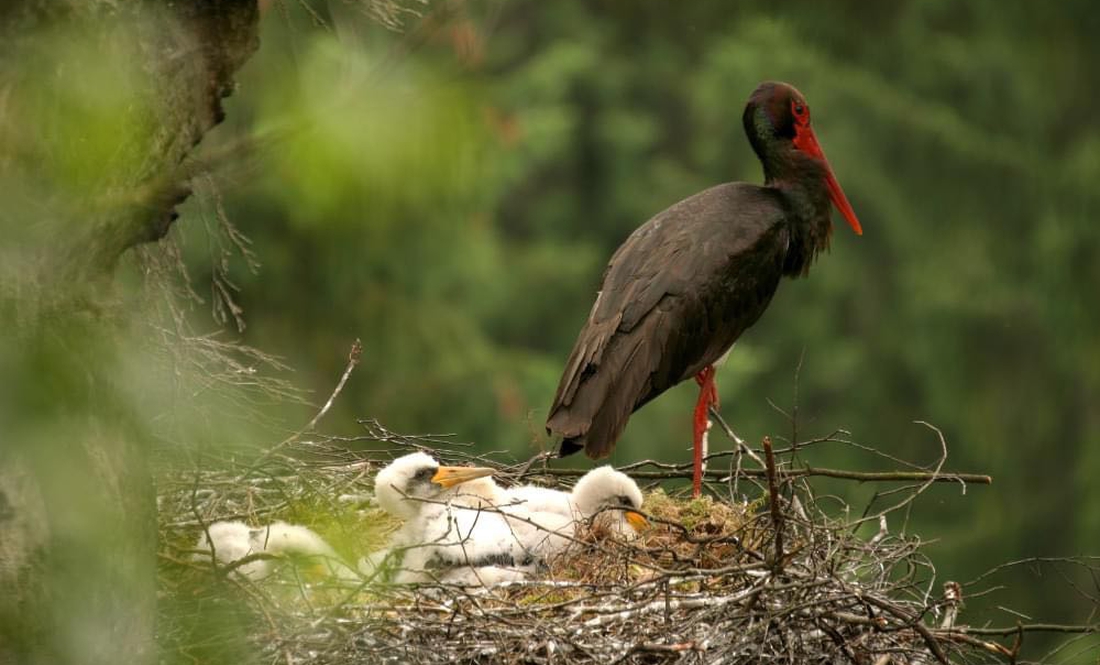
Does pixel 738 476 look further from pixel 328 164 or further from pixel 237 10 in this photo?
pixel 328 164

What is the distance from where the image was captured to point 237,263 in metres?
11.3

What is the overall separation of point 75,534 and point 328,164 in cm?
65

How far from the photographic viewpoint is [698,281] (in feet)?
18.3

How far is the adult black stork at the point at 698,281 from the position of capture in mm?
5262

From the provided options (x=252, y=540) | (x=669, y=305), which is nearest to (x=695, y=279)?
(x=669, y=305)

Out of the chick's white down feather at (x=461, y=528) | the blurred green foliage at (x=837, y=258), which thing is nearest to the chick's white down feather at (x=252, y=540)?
the chick's white down feather at (x=461, y=528)

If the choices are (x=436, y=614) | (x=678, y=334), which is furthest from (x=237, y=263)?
(x=436, y=614)

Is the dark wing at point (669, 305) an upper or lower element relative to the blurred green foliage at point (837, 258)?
upper

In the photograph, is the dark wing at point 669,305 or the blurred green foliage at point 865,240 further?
the blurred green foliage at point 865,240

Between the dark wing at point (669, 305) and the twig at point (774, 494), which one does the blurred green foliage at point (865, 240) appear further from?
the twig at point (774, 494)

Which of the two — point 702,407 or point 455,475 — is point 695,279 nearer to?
point 702,407

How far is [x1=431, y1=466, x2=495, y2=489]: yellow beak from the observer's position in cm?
484

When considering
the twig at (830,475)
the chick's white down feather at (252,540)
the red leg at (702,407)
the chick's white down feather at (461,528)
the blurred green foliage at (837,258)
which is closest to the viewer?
the chick's white down feather at (252,540)

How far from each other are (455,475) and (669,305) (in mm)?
1007
